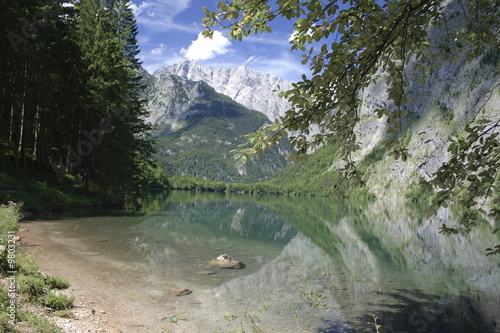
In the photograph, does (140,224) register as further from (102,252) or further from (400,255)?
(400,255)

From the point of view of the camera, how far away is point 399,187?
17988 cm

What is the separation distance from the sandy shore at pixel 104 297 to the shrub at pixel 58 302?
0.24 metres

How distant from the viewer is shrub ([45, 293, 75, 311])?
8.09 metres

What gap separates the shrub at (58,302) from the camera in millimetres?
8086

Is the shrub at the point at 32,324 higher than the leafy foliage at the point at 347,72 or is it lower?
lower

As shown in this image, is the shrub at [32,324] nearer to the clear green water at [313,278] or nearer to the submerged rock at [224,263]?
the clear green water at [313,278]

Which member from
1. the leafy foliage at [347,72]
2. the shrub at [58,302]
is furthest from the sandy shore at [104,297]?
the leafy foliage at [347,72]

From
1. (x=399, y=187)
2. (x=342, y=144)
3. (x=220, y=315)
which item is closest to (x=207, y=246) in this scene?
(x=220, y=315)

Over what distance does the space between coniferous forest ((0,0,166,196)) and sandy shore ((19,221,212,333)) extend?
15.4 metres

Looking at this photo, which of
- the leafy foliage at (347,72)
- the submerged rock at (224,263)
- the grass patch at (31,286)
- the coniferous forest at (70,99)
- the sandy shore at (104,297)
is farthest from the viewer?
the coniferous forest at (70,99)

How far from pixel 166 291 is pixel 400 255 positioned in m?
19.5

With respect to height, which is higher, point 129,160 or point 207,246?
point 129,160

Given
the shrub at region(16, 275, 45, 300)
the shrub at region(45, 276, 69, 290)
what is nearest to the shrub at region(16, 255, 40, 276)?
the shrub at region(16, 275, 45, 300)

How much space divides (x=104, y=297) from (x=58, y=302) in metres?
2.33
